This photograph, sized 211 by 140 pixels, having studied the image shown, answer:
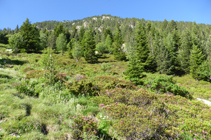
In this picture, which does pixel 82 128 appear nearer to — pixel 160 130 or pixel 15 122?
pixel 15 122

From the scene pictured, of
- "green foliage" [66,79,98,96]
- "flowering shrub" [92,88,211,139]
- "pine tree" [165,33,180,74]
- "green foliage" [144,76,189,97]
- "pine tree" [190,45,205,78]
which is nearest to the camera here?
"flowering shrub" [92,88,211,139]

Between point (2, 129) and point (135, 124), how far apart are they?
3.92 meters

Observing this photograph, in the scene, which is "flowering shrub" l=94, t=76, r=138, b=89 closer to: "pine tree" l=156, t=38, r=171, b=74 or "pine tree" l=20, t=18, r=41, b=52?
"pine tree" l=156, t=38, r=171, b=74

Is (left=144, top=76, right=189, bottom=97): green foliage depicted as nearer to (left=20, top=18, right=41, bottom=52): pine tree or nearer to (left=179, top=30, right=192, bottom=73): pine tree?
(left=179, top=30, right=192, bottom=73): pine tree

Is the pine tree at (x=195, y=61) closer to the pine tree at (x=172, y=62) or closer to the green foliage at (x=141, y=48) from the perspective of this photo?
the pine tree at (x=172, y=62)

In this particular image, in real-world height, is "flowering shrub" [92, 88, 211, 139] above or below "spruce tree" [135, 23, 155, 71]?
below

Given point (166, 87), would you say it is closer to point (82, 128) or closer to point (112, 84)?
point (112, 84)

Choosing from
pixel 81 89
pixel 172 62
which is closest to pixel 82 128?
pixel 81 89

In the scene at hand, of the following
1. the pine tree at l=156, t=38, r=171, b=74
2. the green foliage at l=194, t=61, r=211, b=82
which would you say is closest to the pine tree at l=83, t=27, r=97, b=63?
the pine tree at l=156, t=38, r=171, b=74

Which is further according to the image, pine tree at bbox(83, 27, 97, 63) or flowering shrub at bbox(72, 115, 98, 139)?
pine tree at bbox(83, 27, 97, 63)

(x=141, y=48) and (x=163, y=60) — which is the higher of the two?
(x=141, y=48)

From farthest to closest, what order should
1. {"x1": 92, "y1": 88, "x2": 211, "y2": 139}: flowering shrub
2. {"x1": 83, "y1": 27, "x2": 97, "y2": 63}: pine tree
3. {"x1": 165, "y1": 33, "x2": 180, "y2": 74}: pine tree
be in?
{"x1": 83, "y1": 27, "x2": 97, "y2": 63}: pine tree < {"x1": 165, "y1": 33, "x2": 180, "y2": 74}: pine tree < {"x1": 92, "y1": 88, "x2": 211, "y2": 139}: flowering shrub

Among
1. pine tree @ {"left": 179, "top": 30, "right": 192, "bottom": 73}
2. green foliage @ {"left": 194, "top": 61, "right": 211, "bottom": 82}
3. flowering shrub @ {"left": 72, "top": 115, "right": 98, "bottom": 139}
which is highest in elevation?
pine tree @ {"left": 179, "top": 30, "right": 192, "bottom": 73}

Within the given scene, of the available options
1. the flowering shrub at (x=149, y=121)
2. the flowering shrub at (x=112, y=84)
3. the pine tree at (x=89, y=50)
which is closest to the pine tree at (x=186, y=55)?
the pine tree at (x=89, y=50)
